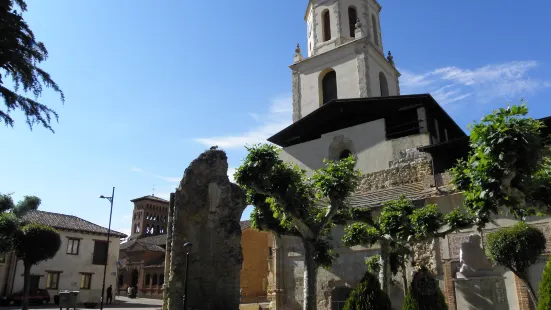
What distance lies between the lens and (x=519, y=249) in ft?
35.4

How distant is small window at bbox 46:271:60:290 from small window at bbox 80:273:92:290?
1.78 meters

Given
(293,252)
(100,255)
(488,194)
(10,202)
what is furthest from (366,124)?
(100,255)

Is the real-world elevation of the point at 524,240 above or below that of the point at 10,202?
below

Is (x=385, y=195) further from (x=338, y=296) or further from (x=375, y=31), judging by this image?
(x=375, y=31)

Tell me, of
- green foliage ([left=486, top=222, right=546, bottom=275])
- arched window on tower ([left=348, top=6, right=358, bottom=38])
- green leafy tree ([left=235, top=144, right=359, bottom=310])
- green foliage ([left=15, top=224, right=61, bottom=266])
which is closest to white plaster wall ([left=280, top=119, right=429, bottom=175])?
green foliage ([left=486, top=222, right=546, bottom=275])

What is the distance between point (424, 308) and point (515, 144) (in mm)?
5096

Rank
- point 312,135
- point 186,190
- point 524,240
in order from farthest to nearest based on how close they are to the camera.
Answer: point 312,135 → point 186,190 → point 524,240

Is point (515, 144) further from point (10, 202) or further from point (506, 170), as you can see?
point (10, 202)

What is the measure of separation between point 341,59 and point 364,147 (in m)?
9.41

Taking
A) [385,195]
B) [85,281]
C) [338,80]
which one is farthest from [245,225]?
[385,195]

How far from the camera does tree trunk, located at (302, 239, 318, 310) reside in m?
10.3

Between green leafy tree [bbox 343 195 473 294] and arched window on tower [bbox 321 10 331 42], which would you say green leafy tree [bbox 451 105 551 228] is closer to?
green leafy tree [bbox 343 195 473 294]

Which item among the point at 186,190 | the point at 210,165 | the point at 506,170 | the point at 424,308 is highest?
the point at 210,165

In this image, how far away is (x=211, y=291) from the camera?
1563 centimetres
